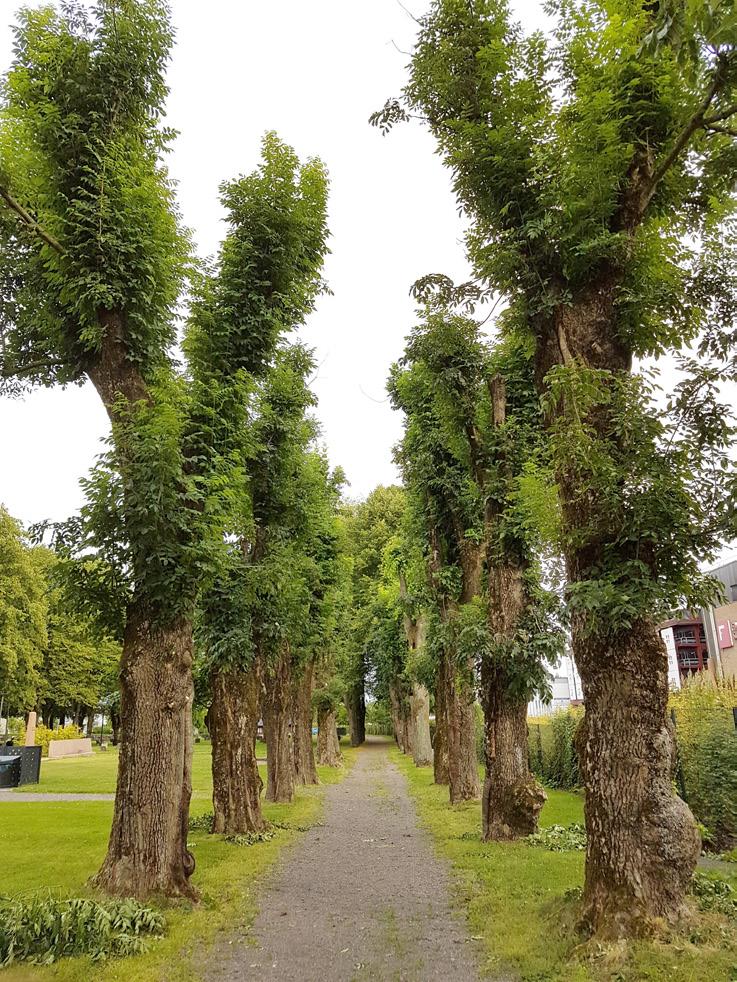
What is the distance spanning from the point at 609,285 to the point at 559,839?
317 inches

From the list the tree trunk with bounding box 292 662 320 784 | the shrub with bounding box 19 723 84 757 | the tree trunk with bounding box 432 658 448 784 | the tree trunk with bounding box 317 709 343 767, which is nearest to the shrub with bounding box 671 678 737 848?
the tree trunk with bounding box 432 658 448 784

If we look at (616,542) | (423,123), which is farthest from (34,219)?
(616,542)

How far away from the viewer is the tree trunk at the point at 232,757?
12.1m

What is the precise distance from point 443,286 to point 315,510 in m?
6.16

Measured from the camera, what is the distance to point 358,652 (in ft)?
133

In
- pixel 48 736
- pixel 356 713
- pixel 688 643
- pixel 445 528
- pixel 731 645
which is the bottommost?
pixel 356 713

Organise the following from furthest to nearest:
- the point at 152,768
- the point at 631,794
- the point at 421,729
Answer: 1. the point at 421,729
2. the point at 152,768
3. the point at 631,794

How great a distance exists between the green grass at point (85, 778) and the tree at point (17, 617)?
4007 mm

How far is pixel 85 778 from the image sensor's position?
23844mm

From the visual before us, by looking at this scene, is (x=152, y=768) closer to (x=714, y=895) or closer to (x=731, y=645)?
(x=714, y=895)

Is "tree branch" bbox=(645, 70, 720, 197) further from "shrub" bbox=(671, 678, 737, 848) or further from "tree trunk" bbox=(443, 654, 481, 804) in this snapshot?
"tree trunk" bbox=(443, 654, 481, 804)

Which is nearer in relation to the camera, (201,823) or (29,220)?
(29,220)

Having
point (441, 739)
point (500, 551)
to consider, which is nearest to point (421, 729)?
point (441, 739)

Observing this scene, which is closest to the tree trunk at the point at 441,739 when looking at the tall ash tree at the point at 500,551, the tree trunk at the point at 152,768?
the tall ash tree at the point at 500,551
